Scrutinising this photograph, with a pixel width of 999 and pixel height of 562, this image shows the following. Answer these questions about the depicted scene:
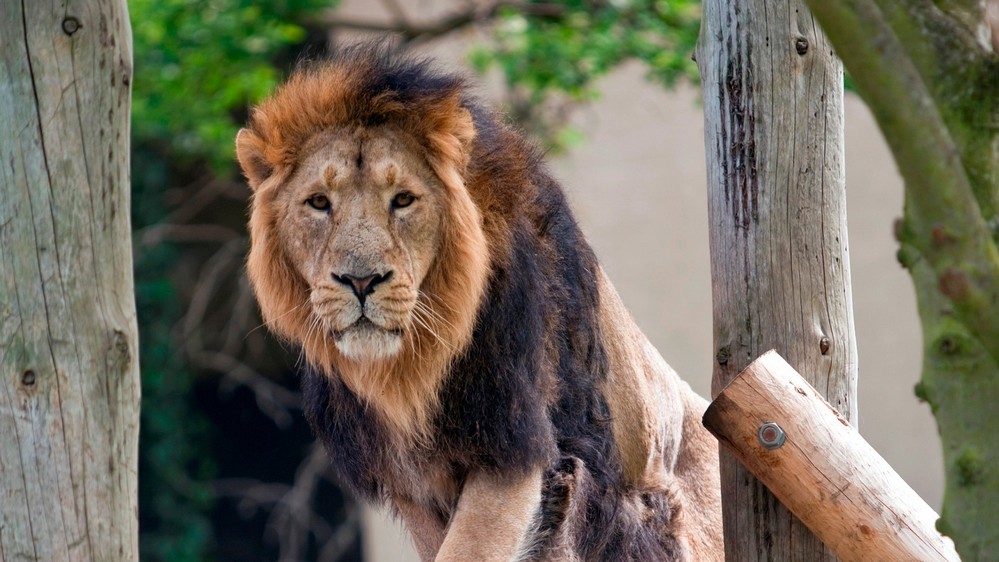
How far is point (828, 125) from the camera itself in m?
3.00

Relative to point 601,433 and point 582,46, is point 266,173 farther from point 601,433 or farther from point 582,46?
point 582,46

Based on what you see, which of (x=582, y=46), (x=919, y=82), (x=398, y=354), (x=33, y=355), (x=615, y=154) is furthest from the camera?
(x=615, y=154)

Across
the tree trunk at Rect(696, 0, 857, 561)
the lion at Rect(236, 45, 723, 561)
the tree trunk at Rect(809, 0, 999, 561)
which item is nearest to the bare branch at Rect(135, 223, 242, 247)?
the lion at Rect(236, 45, 723, 561)

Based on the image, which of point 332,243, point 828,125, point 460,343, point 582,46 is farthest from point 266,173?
point 582,46

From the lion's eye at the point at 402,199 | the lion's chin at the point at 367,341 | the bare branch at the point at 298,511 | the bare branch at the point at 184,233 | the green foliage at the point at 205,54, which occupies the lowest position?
the bare branch at the point at 298,511

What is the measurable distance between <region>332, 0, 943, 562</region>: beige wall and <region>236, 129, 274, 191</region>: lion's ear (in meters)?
4.75

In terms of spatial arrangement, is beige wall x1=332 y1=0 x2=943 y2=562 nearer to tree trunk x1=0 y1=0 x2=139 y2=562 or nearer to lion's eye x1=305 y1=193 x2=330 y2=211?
lion's eye x1=305 y1=193 x2=330 y2=211

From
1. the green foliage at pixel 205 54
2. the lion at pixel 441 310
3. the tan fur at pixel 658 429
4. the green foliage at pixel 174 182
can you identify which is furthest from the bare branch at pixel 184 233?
the tan fur at pixel 658 429

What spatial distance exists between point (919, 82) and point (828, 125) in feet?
5.16

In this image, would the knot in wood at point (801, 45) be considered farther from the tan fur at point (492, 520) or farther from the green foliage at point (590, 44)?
the green foliage at point (590, 44)

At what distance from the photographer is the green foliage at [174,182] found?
614 centimetres

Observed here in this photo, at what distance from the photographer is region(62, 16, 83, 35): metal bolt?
2.68 m

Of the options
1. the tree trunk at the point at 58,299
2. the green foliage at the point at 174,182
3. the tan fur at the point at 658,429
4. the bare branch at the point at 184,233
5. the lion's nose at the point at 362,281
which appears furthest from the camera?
the bare branch at the point at 184,233

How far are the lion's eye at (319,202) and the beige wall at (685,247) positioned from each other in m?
4.93
